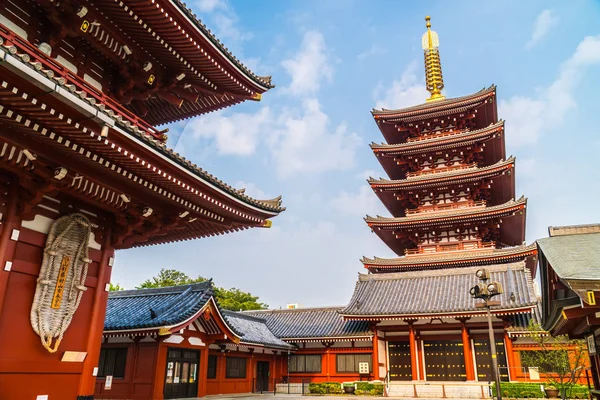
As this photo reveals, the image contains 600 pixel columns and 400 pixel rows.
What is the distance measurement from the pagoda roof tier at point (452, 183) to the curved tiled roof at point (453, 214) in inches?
72.6

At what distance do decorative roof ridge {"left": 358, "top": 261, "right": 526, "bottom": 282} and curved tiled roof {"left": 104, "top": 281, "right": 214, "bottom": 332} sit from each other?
14362 mm

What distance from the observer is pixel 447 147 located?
107 ft

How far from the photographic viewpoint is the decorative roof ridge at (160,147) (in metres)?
7.36

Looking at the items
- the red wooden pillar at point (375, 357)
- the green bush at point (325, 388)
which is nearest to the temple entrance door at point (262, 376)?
the green bush at point (325, 388)

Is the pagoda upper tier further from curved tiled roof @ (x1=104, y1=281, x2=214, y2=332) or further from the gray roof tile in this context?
the gray roof tile

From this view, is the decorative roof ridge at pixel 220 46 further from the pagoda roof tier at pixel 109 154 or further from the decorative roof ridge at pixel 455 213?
the decorative roof ridge at pixel 455 213

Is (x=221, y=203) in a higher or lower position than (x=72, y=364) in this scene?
higher

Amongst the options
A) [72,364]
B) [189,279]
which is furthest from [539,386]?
[189,279]

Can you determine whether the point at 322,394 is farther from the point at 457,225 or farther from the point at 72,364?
the point at 72,364

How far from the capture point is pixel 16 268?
923cm

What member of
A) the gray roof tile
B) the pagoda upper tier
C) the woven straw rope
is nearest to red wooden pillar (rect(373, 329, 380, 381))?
the pagoda upper tier

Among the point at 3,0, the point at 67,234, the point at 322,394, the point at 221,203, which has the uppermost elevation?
the point at 3,0

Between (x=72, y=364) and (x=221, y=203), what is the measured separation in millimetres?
5235

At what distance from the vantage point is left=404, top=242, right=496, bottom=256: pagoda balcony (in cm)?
3034
